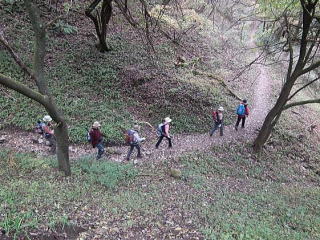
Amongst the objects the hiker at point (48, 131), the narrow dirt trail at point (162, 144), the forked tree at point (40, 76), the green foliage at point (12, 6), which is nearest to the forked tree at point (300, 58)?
the narrow dirt trail at point (162, 144)

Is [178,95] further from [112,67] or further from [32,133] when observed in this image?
[32,133]

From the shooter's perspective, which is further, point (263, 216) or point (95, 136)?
point (95, 136)

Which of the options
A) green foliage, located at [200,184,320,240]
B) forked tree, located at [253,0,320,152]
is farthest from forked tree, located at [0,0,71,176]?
forked tree, located at [253,0,320,152]

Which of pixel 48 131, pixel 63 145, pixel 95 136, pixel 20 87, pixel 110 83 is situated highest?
pixel 110 83

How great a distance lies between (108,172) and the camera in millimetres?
11109

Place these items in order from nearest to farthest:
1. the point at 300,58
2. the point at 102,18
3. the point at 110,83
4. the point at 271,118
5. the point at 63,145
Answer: the point at 63,145
the point at 300,58
the point at 271,118
the point at 102,18
the point at 110,83

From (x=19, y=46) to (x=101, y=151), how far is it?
31.5 ft

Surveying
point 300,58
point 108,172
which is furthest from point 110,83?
point 300,58

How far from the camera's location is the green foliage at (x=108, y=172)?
33.8ft

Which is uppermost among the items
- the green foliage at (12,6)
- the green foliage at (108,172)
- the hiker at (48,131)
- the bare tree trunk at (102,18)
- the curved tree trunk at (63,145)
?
the green foliage at (12,6)

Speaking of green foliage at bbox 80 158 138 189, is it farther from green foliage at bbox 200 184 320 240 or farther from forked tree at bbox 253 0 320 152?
forked tree at bbox 253 0 320 152

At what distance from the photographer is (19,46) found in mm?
18094

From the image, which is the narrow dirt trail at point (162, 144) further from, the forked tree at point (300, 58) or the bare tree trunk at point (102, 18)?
the bare tree trunk at point (102, 18)

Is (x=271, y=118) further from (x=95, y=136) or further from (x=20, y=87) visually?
(x=20, y=87)
